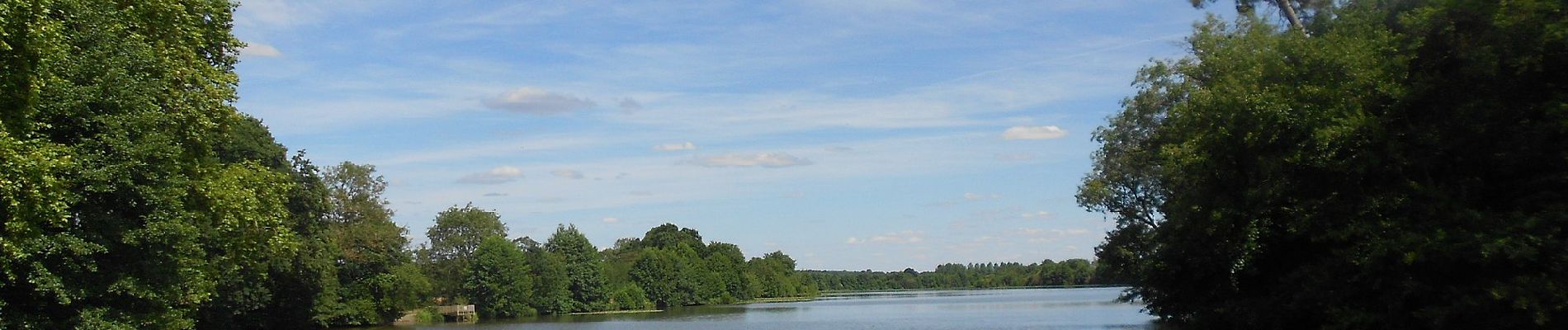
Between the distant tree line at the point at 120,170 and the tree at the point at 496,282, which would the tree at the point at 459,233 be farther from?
the distant tree line at the point at 120,170

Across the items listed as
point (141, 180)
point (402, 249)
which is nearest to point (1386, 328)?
A: point (141, 180)

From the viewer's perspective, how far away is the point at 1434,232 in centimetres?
1966

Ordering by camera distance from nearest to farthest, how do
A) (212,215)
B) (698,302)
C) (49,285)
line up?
1. (49,285)
2. (212,215)
3. (698,302)

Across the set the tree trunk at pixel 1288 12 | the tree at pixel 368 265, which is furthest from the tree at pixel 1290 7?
the tree at pixel 368 265

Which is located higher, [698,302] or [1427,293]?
[698,302]

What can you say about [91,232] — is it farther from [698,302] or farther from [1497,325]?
[698,302]

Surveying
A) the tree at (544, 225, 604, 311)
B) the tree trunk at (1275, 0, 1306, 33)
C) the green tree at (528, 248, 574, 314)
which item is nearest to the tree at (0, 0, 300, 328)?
the tree trunk at (1275, 0, 1306, 33)

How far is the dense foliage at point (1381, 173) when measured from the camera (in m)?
18.2

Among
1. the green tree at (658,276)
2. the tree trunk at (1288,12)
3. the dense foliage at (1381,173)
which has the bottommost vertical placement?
the dense foliage at (1381,173)

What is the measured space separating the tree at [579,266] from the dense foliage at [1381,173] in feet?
263

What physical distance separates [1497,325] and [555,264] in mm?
86727

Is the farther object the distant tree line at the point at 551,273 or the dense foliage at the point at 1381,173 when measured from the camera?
the distant tree line at the point at 551,273

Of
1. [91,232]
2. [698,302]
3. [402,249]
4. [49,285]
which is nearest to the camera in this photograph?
[49,285]

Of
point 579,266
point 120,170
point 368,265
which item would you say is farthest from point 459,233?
point 120,170
